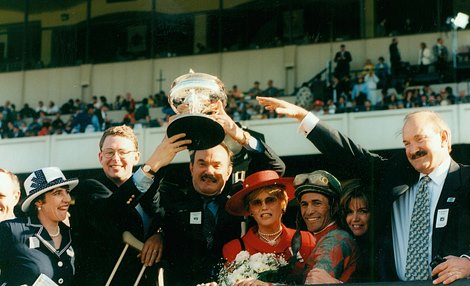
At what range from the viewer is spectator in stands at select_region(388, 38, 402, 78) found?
18.7m

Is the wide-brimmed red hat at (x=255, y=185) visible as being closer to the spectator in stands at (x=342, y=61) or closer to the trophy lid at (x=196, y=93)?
the trophy lid at (x=196, y=93)

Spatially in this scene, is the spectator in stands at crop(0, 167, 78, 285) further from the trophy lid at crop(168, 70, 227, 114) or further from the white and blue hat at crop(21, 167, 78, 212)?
the trophy lid at crop(168, 70, 227, 114)

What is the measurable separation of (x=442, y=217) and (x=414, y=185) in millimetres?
261

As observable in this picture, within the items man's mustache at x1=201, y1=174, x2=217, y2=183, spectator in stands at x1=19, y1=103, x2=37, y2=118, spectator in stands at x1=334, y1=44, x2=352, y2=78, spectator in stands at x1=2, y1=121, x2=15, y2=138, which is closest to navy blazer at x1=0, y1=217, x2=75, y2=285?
man's mustache at x1=201, y1=174, x2=217, y2=183

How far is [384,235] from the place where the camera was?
4.70 metres

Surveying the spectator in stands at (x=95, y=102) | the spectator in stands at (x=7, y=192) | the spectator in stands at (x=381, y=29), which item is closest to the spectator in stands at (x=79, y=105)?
the spectator in stands at (x=95, y=102)

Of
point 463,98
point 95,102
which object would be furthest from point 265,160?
point 95,102

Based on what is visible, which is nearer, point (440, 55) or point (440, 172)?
point (440, 172)

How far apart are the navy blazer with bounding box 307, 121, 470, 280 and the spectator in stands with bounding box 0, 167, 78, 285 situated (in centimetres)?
151

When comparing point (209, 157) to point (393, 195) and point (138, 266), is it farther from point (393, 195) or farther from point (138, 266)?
point (393, 195)

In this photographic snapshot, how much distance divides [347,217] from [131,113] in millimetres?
14400

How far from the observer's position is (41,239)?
16.5 ft

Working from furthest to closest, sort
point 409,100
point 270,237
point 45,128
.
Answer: point 45,128 < point 409,100 < point 270,237

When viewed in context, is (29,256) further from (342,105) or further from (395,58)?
(395,58)
